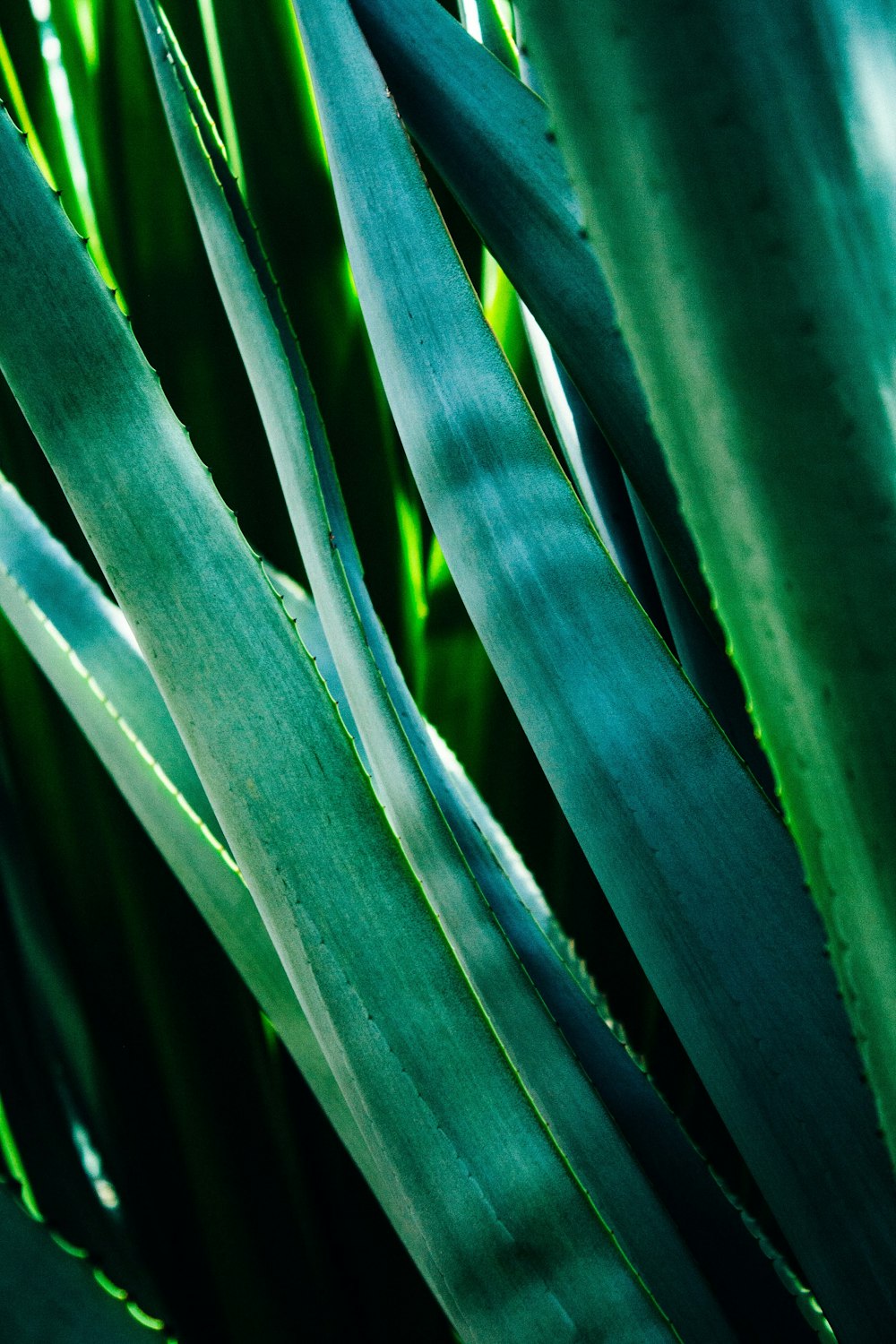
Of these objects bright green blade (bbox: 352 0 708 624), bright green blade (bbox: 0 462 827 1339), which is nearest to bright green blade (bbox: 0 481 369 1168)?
bright green blade (bbox: 0 462 827 1339)

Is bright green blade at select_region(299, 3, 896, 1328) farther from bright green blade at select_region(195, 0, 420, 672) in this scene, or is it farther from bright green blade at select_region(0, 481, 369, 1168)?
bright green blade at select_region(195, 0, 420, 672)

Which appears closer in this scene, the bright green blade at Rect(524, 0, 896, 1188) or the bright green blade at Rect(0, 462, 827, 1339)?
the bright green blade at Rect(524, 0, 896, 1188)

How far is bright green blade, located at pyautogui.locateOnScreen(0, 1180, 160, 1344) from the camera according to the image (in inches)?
5.2

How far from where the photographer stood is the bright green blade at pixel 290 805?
0.47 ft

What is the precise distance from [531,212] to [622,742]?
→ 112 mm

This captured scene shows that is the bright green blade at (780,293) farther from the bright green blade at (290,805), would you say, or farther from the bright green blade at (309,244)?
the bright green blade at (309,244)

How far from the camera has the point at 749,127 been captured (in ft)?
0.23

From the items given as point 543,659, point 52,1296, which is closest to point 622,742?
point 543,659

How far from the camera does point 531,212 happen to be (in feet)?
0.65

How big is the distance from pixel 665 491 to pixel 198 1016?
0.29 metres

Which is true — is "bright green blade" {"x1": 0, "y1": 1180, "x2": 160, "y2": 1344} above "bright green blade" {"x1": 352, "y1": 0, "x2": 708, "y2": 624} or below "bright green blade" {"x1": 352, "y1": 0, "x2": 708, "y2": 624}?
below

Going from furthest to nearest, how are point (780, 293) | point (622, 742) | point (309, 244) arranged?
point (309, 244) → point (622, 742) → point (780, 293)

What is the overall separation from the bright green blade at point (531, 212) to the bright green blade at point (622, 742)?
0.03 feet

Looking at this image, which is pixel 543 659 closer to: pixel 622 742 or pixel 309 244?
pixel 622 742
